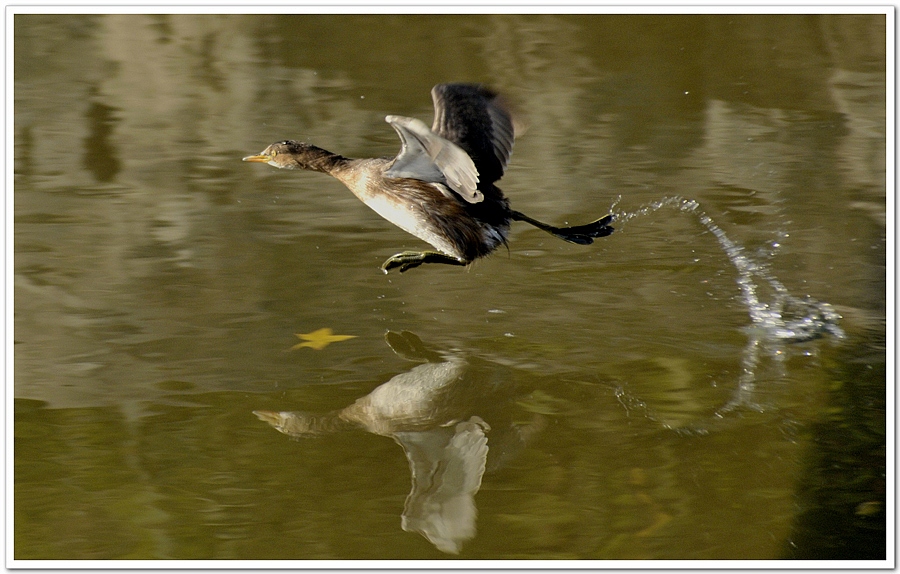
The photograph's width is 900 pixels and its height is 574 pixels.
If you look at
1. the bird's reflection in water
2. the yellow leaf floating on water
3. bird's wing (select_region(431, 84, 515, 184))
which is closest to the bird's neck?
bird's wing (select_region(431, 84, 515, 184))

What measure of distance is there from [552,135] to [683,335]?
2382 millimetres

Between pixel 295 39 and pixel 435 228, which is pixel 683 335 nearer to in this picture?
pixel 435 228

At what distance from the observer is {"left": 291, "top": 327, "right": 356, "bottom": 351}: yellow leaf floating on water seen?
14.6ft

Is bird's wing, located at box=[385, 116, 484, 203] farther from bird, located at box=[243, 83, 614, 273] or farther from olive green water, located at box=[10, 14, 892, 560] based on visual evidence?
olive green water, located at box=[10, 14, 892, 560]

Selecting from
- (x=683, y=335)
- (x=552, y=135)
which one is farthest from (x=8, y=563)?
(x=552, y=135)

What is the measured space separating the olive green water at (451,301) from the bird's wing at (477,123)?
0.43 feet

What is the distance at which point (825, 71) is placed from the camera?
7473 millimetres

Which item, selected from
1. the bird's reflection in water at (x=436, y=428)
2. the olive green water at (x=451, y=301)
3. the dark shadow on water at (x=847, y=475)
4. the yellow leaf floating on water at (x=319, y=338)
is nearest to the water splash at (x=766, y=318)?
the olive green water at (x=451, y=301)

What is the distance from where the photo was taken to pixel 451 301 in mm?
4859

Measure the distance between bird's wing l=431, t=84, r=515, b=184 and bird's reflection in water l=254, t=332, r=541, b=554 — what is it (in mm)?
895

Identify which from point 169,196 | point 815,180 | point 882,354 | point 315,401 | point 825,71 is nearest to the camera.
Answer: point 315,401

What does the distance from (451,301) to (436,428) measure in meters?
1.10

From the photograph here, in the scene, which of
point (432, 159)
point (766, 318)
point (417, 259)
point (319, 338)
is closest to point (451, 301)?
point (417, 259)

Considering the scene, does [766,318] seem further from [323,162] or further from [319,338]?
[323,162]
